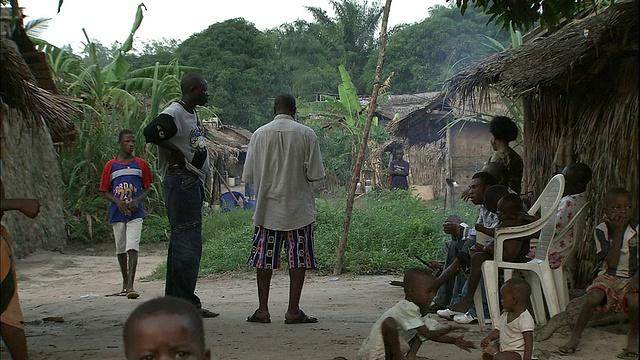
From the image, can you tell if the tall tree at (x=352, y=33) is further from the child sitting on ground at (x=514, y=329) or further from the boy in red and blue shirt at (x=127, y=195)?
the child sitting on ground at (x=514, y=329)

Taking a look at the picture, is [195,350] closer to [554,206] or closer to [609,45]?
[554,206]

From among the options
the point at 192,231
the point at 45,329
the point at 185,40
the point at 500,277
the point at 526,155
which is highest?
the point at 185,40

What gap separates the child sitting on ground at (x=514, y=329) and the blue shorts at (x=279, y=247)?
78.9 inches

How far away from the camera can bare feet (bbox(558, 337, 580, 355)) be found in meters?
4.40

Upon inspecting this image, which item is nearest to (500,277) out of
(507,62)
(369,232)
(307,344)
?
(307,344)

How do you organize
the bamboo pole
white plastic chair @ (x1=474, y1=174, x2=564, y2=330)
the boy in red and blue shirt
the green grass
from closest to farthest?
1. white plastic chair @ (x1=474, y1=174, x2=564, y2=330)
2. the boy in red and blue shirt
3. the bamboo pole
4. the green grass

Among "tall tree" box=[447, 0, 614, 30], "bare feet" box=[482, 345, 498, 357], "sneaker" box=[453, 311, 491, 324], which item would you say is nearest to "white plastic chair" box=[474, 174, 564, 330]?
"sneaker" box=[453, 311, 491, 324]

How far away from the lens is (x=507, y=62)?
21.8 feet

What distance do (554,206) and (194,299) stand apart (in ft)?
9.19

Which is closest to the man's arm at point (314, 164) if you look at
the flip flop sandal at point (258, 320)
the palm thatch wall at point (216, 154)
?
the flip flop sandal at point (258, 320)

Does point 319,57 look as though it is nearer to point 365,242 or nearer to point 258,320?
point 365,242

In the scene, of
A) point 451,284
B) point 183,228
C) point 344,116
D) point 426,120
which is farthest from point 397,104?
point 183,228

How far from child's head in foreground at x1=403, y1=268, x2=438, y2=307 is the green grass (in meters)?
5.70

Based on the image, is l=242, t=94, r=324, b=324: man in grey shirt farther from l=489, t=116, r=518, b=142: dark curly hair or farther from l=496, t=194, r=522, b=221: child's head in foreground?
l=489, t=116, r=518, b=142: dark curly hair
